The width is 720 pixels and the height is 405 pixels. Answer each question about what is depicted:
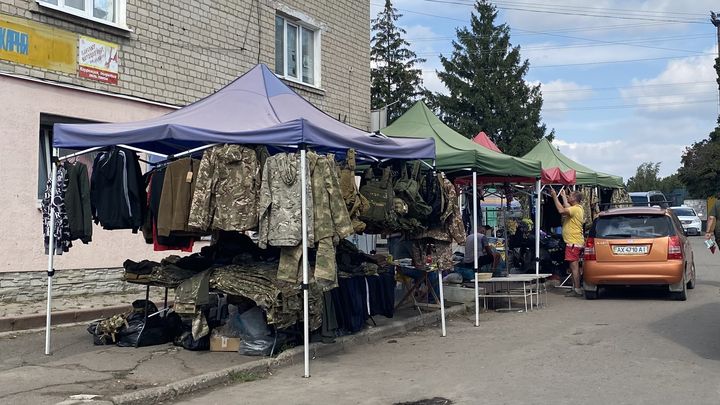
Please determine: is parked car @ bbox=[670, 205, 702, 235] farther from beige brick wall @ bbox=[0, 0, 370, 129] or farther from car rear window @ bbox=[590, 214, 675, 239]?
car rear window @ bbox=[590, 214, 675, 239]

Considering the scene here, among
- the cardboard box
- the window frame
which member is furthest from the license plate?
the window frame

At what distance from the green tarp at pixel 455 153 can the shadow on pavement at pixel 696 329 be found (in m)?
3.29

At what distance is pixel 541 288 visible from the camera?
13859mm

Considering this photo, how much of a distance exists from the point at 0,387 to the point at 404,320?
5.60 meters

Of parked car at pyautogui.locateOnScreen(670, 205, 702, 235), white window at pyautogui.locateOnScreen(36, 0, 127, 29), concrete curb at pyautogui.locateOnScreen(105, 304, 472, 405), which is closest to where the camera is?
concrete curb at pyautogui.locateOnScreen(105, 304, 472, 405)

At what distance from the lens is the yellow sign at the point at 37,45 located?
1080 centimetres

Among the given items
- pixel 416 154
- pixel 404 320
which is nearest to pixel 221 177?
pixel 416 154

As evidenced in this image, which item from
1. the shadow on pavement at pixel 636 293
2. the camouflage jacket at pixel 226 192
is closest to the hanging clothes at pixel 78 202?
the camouflage jacket at pixel 226 192

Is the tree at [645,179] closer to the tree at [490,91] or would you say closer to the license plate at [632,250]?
the tree at [490,91]

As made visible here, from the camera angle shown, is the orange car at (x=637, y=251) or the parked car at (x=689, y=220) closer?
the orange car at (x=637, y=251)

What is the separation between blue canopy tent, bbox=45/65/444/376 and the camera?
24.3 feet

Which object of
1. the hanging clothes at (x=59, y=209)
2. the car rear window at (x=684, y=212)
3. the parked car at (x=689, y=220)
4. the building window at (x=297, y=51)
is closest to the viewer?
the hanging clothes at (x=59, y=209)

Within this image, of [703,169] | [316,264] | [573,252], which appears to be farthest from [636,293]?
[703,169]

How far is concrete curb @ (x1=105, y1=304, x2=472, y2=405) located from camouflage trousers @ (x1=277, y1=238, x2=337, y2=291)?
3.21 feet
